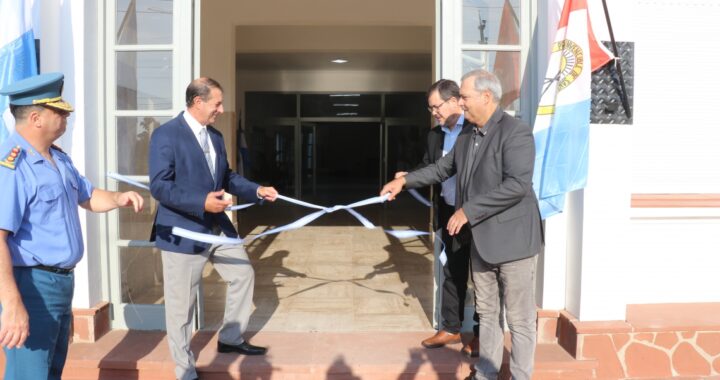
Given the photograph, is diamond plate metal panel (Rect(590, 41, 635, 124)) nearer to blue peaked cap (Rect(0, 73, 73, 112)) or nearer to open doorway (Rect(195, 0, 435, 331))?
open doorway (Rect(195, 0, 435, 331))

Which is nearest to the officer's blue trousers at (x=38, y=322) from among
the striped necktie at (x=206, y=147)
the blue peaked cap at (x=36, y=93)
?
the blue peaked cap at (x=36, y=93)

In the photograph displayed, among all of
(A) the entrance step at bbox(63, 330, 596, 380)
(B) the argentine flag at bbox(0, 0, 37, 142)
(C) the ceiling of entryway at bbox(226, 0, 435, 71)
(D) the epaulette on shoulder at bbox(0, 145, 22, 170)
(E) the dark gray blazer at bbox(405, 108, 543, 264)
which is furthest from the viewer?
(C) the ceiling of entryway at bbox(226, 0, 435, 71)

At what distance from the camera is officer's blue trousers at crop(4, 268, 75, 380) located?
89.9 inches

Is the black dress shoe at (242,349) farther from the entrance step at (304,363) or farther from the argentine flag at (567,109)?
the argentine flag at (567,109)

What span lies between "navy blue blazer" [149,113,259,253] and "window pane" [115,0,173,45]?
3.43 ft

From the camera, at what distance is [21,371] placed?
228 centimetres

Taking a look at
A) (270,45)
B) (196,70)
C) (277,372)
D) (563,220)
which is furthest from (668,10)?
(270,45)

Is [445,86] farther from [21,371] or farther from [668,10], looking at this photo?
[21,371]

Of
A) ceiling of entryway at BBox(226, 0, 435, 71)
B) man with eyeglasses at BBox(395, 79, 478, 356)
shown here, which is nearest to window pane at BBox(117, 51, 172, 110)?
man with eyeglasses at BBox(395, 79, 478, 356)

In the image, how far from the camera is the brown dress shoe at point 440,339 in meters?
3.79

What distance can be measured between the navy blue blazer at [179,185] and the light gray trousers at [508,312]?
5.03 ft

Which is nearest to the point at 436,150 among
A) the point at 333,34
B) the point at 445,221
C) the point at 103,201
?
the point at 445,221

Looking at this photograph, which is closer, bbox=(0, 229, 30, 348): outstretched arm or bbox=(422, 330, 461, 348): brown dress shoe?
bbox=(0, 229, 30, 348): outstretched arm

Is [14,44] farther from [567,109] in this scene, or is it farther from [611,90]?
[611,90]
